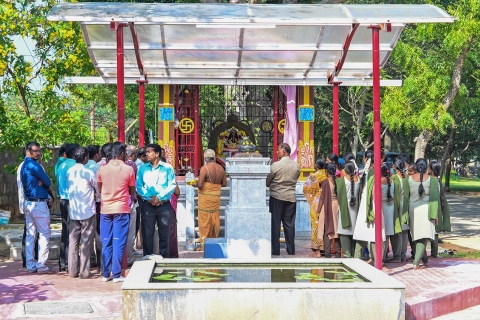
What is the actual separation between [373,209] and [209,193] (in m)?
2.96

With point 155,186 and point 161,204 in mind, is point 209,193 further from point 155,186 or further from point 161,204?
point 155,186

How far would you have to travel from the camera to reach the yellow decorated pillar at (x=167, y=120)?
1570 cm

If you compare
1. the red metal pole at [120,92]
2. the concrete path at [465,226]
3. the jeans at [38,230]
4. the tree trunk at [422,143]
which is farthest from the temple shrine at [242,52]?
the tree trunk at [422,143]

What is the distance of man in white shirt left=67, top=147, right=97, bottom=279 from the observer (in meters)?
9.89

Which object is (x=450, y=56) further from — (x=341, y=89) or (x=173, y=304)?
(x=173, y=304)

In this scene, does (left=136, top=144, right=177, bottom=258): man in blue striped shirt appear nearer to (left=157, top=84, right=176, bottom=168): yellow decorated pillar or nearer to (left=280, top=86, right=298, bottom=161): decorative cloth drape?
(left=157, top=84, right=176, bottom=168): yellow decorated pillar

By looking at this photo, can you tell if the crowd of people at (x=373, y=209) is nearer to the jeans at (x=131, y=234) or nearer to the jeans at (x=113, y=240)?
the jeans at (x=131, y=234)

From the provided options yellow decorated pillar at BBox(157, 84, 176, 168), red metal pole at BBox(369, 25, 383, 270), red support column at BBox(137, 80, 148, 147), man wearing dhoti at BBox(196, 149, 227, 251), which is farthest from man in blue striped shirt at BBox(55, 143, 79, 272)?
yellow decorated pillar at BBox(157, 84, 176, 168)

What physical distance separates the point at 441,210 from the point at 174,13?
16.9ft

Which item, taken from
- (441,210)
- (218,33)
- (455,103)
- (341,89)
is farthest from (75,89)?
(341,89)

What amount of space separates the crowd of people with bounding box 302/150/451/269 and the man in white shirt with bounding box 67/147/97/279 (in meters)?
3.54

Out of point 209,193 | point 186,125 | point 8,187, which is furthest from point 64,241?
point 8,187

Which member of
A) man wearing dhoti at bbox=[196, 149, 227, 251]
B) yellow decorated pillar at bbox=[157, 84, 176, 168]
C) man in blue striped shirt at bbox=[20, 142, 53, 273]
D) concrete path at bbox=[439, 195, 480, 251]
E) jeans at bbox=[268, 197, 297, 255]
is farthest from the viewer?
yellow decorated pillar at bbox=[157, 84, 176, 168]

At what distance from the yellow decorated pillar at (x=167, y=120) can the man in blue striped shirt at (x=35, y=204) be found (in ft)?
18.3
